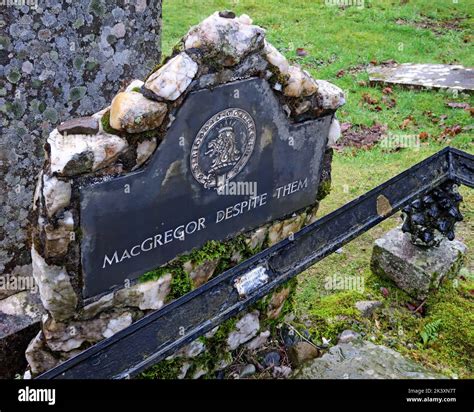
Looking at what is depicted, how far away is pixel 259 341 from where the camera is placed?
4.38m

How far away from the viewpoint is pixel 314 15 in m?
12.4

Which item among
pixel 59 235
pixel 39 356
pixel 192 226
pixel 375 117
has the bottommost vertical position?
pixel 39 356

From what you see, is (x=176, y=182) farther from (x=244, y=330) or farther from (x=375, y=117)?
(x=375, y=117)

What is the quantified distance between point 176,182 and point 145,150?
0.94 ft

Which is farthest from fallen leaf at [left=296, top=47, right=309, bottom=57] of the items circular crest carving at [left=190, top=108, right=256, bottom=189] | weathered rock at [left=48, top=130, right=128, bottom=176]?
weathered rock at [left=48, top=130, right=128, bottom=176]

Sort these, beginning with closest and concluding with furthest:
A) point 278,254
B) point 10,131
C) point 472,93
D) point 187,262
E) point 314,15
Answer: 1. point 278,254
2. point 187,262
3. point 10,131
4. point 472,93
5. point 314,15

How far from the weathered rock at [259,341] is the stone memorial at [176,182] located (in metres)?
0.23

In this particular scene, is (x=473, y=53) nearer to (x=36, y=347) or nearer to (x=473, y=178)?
(x=473, y=178)

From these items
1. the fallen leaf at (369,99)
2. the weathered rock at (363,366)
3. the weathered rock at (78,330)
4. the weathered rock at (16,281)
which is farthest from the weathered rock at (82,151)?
the fallen leaf at (369,99)

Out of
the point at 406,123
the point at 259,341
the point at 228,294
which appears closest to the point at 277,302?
the point at 259,341

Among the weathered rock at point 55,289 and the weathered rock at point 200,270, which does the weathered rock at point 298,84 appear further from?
the weathered rock at point 55,289

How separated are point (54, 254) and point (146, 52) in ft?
7.43

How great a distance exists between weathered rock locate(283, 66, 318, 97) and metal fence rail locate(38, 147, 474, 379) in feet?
2.36
